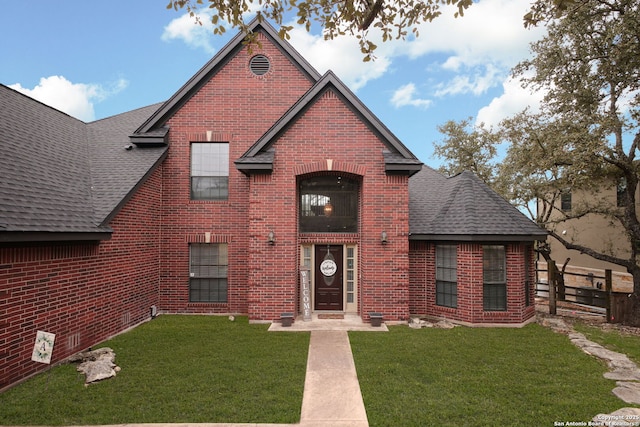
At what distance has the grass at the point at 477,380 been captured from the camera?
16.1 feet

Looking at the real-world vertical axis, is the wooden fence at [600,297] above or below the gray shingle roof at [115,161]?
below

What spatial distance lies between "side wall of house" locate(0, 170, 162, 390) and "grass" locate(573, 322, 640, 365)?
40.7ft

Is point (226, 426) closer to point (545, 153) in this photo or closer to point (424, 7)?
point (424, 7)

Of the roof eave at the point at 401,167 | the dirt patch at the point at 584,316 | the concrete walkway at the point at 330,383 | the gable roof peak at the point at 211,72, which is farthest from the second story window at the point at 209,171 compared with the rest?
the dirt patch at the point at 584,316

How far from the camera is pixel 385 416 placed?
191 inches

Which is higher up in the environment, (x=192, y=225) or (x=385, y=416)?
(x=192, y=225)

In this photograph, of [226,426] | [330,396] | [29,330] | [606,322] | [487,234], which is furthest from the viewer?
[606,322]

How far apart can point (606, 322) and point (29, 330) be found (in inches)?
633

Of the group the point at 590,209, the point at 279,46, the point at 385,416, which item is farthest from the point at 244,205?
the point at 590,209

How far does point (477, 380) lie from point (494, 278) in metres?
4.82

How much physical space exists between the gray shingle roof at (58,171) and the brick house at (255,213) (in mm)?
53

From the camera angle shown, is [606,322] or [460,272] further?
[606,322]

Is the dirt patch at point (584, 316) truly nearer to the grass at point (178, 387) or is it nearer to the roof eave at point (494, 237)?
the roof eave at point (494, 237)

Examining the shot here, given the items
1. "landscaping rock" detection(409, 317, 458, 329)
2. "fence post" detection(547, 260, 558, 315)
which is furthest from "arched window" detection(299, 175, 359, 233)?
"fence post" detection(547, 260, 558, 315)
